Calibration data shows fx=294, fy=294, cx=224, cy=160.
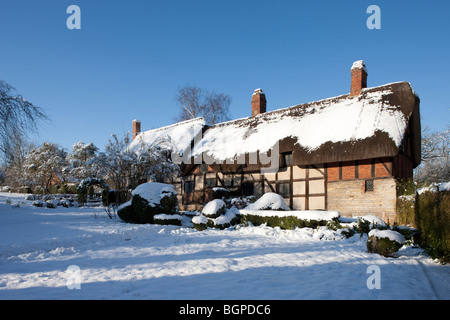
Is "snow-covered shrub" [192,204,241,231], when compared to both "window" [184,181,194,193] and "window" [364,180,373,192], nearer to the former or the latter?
"window" [364,180,373,192]

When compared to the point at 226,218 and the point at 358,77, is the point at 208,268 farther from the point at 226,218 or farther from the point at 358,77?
the point at 358,77

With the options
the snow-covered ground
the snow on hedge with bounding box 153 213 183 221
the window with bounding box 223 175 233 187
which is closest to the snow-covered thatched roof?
the window with bounding box 223 175 233 187

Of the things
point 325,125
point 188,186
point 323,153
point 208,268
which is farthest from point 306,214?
point 188,186

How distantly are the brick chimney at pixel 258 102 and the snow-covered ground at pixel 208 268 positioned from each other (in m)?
12.2

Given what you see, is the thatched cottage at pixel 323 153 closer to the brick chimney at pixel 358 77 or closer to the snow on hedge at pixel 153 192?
the brick chimney at pixel 358 77

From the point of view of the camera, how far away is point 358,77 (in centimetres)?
1559

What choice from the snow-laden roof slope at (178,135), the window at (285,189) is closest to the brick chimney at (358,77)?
the window at (285,189)

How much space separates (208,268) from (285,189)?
1033 cm

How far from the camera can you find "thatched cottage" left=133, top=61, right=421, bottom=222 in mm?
12375

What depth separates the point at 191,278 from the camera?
15.0 feet

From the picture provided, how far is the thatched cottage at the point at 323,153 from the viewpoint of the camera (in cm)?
1238

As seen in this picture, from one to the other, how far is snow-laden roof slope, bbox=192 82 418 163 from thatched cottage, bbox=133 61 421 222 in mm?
37

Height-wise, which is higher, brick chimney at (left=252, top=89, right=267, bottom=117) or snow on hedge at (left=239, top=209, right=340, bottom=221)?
brick chimney at (left=252, top=89, right=267, bottom=117)

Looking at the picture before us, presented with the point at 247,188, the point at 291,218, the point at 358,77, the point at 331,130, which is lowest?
the point at 291,218
